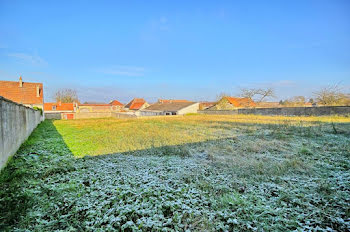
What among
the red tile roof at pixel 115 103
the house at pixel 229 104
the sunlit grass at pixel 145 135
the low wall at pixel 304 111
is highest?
the red tile roof at pixel 115 103

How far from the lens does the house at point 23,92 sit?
20.4 meters

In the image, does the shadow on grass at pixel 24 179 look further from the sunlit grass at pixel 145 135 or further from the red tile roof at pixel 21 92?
the red tile roof at pixel 21 92

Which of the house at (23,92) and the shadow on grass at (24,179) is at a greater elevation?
the house at (23,92)

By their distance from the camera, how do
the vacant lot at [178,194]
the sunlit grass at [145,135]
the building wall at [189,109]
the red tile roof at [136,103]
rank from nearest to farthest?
the vacant lot at [178,194]
the sunlit grass at [145,135]
the building wall at [189,109]
the red tile roof at [136,103]

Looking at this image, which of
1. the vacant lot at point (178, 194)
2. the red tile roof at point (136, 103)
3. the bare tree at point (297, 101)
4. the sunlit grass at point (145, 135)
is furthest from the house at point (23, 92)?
the bare tree at point (297, 101)

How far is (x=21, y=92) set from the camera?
2161 centimetres

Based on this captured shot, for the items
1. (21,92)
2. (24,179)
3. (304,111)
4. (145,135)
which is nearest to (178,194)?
(24,179)

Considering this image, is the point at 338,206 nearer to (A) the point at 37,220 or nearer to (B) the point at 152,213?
(B) the point at 152,213

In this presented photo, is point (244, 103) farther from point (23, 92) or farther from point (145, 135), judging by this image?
point (23, 92)

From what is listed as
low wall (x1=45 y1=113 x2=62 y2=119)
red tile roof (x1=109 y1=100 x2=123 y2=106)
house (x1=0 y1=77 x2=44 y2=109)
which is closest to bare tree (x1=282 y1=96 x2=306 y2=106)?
house (x1=0 y1=77 x2=44 y2=109)

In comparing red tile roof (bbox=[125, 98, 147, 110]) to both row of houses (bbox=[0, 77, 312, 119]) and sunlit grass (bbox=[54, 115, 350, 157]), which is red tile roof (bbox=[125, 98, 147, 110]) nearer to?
row of houses (bbox=[0, 77, 312, 119])

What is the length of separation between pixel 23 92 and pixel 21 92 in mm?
203

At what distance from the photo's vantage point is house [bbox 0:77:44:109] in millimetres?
20433

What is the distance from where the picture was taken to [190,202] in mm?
2295
